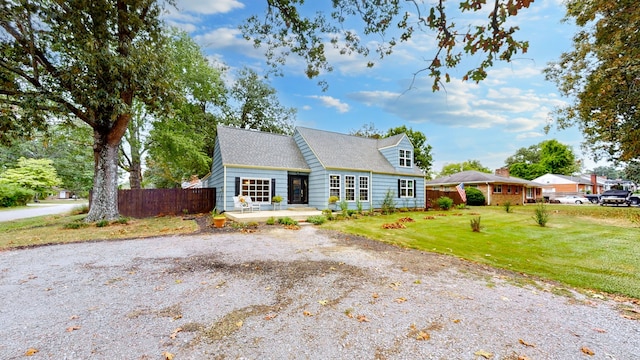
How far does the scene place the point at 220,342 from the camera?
8.61 feet

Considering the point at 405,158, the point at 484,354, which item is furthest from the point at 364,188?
the point at 484,354

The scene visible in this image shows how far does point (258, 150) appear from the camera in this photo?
15.3 metres

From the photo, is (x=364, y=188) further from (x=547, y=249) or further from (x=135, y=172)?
(x=135, y=172)

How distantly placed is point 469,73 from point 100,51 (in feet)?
35.2

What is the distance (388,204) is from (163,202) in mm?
13403

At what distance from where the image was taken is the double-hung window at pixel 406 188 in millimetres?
18250

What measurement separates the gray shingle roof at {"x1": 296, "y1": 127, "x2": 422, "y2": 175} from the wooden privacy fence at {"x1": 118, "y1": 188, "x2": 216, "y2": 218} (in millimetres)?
7092

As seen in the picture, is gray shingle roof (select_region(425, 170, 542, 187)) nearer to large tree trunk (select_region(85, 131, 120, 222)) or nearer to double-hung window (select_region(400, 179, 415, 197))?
double-hung window (select_region(400, 179, 415, 197))

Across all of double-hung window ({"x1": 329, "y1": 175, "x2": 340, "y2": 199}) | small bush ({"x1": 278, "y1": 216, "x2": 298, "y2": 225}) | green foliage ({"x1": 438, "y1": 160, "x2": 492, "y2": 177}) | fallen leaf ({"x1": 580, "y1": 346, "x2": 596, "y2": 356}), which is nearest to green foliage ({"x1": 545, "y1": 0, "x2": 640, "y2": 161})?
fallen leaf ({"x1": 580, "y1": 346, "x2": 596, "y2": 356})

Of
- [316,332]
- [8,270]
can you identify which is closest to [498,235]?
[316,332]

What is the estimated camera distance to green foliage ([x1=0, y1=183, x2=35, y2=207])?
21219 millimetres

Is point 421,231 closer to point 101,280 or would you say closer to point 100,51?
point 101,280

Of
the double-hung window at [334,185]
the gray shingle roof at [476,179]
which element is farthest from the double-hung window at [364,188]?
the gray shingle roof at [476,179]

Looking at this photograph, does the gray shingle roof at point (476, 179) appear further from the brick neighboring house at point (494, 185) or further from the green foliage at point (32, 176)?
the green foliage at point (32, 176)
